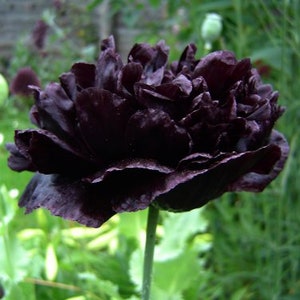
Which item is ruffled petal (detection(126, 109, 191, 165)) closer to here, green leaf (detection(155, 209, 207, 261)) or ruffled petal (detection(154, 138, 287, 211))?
ruffled petal (detection(154, 138, 287, 211))

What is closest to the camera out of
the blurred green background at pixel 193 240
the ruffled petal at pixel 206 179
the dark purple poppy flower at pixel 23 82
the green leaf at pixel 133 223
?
the ruffled petal at pixel 206 179

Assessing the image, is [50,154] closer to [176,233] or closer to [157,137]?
[157,137]

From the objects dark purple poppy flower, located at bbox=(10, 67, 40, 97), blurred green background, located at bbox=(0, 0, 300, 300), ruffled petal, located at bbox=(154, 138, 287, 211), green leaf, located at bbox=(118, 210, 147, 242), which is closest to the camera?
ruffled petal, located at bbox=(154, 138, 287, 211)

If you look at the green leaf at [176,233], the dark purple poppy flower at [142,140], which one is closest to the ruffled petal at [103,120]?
the dark purple poppy flower at [142,140]

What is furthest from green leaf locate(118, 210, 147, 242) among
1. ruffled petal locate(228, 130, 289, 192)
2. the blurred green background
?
ruffled petal locate(228, 130, 289, 192)

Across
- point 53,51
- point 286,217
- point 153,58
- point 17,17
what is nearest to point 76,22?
point 53,51

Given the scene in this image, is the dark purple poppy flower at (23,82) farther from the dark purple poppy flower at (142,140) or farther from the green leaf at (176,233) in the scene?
the dark purple poppy flower at (142,140)

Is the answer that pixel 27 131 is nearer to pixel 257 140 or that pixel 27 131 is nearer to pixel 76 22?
pixel 257 140

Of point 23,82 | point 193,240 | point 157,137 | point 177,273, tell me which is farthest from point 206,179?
point 23,82

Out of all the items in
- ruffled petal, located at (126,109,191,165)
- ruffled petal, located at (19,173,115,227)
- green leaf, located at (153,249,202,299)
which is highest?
ruffled petal, located at (126,109,191,165)
